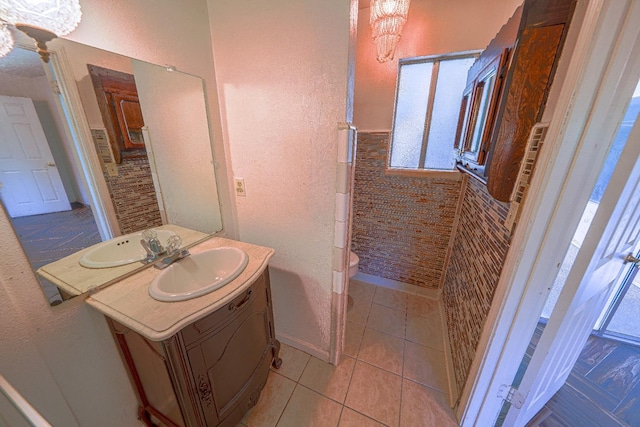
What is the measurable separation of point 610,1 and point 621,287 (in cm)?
199

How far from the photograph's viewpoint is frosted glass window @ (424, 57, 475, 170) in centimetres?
183

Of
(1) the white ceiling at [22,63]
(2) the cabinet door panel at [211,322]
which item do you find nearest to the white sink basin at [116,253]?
(2) the cabinet door panel at [211,322]

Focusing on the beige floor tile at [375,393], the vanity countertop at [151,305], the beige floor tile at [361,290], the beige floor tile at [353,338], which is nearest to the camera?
the vanity countertop at [151,305]

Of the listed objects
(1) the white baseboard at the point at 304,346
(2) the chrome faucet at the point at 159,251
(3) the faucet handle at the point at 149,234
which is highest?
(3) the faucet handle at the point at 149,234

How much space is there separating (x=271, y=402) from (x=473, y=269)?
1.47m

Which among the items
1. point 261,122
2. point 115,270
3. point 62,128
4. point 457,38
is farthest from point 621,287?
point 62,128

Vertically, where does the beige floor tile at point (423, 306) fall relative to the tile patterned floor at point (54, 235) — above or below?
below

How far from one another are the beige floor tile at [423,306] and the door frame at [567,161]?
3.26 feet

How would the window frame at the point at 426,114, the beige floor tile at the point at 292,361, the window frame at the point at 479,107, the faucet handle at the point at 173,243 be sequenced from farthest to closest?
the window frame at the point at 426,114
the beige floor tile at the point at 292,361
the faucet handle at the point at 173,243
the window frame at the point at 479,107

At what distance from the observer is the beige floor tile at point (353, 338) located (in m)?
1.61

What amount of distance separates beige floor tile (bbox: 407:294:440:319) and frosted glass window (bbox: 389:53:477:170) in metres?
1.30

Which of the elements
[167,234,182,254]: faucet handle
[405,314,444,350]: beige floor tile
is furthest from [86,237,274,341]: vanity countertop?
[405,314,444,350]: beige floor tile

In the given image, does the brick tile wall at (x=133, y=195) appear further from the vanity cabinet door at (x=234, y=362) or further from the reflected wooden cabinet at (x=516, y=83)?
the reflected wooden cabinet at (x=516, y=83)

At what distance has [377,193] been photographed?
2.13 meters
